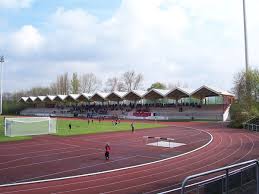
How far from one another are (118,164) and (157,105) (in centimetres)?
6360

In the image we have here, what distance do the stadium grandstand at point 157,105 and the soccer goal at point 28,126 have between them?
32386mm

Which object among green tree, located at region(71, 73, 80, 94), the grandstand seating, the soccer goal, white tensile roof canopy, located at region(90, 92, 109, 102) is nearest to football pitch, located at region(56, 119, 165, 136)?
the soccer goal

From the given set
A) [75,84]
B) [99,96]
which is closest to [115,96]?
[99,96]

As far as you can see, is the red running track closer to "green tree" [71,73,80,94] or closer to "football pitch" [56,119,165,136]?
"football pitch" [56,119,165,136]

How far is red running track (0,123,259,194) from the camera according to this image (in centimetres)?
1566

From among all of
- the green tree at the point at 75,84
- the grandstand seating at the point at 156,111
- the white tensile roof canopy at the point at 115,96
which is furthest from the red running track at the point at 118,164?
the green tree at the point at 75,84

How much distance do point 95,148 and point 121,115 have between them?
51868mm

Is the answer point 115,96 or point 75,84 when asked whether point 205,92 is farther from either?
point 75,84

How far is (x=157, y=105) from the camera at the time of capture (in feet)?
277

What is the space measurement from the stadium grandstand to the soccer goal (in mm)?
32386

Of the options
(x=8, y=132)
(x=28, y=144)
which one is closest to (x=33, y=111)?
(x=8, y=132)

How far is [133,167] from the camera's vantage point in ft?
66.1

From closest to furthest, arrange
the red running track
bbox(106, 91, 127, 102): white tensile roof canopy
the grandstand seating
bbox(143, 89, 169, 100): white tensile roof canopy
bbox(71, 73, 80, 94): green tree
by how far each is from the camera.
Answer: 1. the red running track
2. the grandstand seating
3. bbox(143, 89, 169, 100): white tensile roof canopy
4. bbox(106, 91, 127, 102): white tensile roof canopy
5. bbox(71, 73, 80, 94): green tree

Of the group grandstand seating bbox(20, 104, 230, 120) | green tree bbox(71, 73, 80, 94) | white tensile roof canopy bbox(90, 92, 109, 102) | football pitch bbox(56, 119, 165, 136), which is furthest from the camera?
green tree bbox(71, 73, 80, 94)
